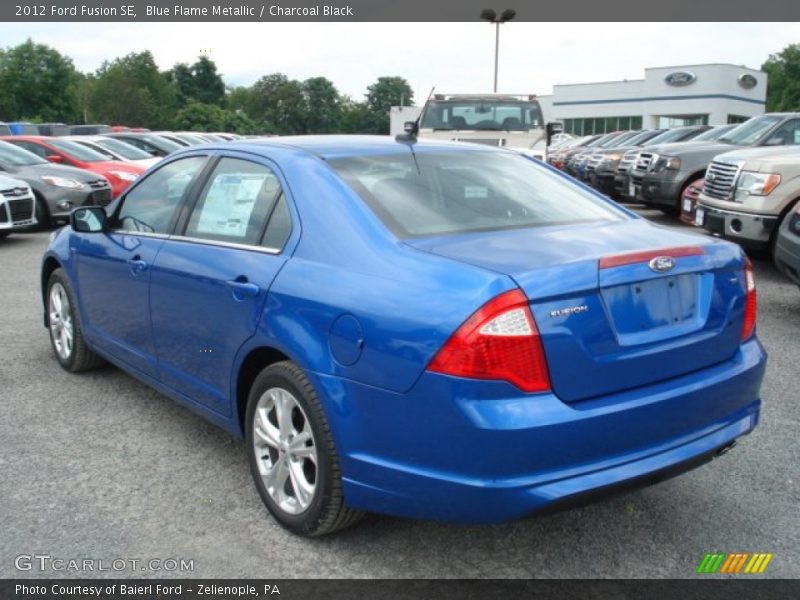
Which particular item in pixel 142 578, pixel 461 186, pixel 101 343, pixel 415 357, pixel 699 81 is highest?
pixel 699 81

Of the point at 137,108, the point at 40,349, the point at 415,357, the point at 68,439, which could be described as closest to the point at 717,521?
the point at 415,357

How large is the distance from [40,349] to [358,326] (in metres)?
4.06

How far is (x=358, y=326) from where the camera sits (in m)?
2.79

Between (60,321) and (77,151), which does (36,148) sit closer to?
(77,151)

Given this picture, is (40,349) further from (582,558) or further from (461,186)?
(582,558)

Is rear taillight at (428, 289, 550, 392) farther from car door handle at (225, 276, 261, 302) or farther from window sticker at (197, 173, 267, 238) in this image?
window sticker at (197, 173, 267, 238)


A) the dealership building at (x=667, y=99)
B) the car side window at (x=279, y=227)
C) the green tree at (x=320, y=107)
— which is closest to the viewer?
the car side window at (x=279, y=227)

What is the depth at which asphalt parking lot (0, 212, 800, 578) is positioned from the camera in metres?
3.03

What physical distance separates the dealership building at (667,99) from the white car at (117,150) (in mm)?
48018

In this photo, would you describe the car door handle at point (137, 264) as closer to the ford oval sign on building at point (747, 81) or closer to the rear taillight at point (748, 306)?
the rear taillight at point (748, 306)

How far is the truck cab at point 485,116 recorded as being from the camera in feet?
45.6

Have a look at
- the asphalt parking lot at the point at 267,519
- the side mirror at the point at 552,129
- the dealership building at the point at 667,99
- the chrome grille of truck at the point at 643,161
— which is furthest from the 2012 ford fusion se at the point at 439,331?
the dealership building at the point at 667,99

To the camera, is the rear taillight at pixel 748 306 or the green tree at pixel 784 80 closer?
the rear taillight at pixel 748 306

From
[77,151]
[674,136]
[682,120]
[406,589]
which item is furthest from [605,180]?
[682,120]
